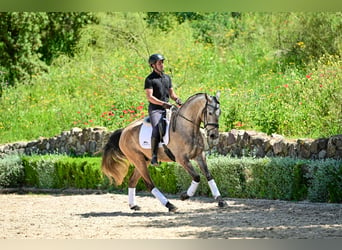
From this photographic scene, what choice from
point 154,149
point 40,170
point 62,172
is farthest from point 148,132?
point 40,170

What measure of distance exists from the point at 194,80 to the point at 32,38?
279 inches

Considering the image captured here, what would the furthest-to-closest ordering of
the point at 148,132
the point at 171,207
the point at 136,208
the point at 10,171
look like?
the point at 10,171
the point at 136,208
the point at 148,132
the point at 171,207

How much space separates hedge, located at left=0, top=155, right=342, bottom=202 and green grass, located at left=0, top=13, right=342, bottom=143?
1.68 meters

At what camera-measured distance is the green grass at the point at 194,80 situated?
39.4 ft

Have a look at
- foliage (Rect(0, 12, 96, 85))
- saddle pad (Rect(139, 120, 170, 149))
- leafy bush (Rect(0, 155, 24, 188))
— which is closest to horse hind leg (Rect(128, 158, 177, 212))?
saddle pad (Rect(139, 120, 170, 149))

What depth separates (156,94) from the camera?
8703 millimetres

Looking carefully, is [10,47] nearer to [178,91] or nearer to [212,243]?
[178,91]

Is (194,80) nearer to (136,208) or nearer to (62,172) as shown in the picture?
(62,172)

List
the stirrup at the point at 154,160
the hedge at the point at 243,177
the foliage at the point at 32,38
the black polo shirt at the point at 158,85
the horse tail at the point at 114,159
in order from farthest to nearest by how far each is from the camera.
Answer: the foliage at the point at 32,38
the horse tail at the point at 114,159
the hedge at the point at 243,177
the stirrup at the point at 154,160
the black polo shirt at the point at 158,85

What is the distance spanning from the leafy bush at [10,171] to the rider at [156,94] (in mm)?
6108

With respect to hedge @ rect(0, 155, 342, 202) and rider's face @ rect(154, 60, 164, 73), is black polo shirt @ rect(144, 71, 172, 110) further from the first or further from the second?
hedge @ rect(0, 155, 342, 202)

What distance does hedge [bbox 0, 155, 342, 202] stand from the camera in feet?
29.6

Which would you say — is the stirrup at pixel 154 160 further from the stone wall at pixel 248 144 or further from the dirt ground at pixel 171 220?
the stone wall at pixel 248 144

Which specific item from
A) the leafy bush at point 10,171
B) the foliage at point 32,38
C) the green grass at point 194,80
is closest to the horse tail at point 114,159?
the green grass at point 194,80
